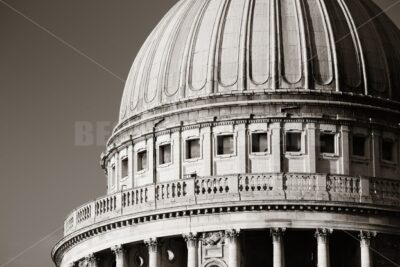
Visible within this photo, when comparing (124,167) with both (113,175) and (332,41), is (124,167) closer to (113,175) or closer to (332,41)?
(113,175)

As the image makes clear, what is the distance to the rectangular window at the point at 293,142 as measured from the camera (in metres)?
104

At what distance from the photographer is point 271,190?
10062cm

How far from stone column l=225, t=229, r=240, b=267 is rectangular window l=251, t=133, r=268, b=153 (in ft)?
17.1

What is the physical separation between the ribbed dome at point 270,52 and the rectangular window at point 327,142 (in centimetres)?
216

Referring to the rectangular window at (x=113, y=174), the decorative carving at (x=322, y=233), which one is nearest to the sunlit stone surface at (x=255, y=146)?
the decorative carving at (x=322, y=233)

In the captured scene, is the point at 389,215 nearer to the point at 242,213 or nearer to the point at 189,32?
the point at 242,213

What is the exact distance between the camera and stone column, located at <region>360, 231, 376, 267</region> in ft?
330

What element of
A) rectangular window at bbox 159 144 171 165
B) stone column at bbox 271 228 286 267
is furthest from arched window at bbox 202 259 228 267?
rectangular window at bbox 159 144 171 165

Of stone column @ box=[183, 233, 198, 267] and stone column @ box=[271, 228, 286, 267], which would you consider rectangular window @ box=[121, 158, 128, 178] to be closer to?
stone column @ box=[183, 233, 198, 267]

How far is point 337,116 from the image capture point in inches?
4114

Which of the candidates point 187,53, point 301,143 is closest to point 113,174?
point 187,53

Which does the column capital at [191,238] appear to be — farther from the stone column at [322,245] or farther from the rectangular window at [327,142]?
the rectangular window at [327,142]

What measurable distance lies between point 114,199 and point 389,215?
13.2 meters

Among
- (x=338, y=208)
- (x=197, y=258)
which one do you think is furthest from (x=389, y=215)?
(x=197, y=258)
